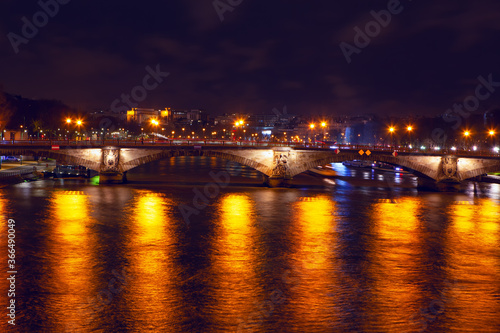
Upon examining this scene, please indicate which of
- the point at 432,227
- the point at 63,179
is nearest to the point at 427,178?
the point at 432,227

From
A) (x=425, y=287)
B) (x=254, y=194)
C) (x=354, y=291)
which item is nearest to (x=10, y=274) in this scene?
Answer: (x=354, y=291)

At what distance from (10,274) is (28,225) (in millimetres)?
11664

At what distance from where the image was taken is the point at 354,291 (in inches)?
744

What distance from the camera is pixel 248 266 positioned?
22.3m

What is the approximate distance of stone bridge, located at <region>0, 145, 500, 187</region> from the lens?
58219 millimetres

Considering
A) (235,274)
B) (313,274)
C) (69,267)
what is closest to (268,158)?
(313,274)

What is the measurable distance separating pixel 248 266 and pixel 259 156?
1494 inches

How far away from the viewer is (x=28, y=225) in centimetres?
3136

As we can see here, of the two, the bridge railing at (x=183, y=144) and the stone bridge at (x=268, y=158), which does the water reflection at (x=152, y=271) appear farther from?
the bridge railing at (x=183, y=144)

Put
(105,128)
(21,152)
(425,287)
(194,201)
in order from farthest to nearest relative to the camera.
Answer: (105,128) → (21,152) → (194,201) → (425,287)

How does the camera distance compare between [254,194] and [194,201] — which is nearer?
[194,201]

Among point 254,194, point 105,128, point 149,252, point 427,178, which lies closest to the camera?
point 149,252

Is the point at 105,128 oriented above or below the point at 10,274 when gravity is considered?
above

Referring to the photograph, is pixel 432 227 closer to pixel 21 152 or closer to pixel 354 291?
pixel 354 291
